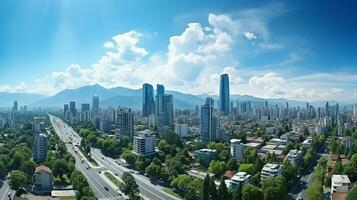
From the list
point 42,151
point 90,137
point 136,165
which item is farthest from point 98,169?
point 90,137

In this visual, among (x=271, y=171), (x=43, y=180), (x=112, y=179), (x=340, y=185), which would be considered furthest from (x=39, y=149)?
(x=340, y=185)

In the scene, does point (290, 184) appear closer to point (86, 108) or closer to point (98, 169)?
point (98, 169)

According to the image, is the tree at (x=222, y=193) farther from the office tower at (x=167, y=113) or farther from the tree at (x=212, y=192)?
the office tower at (x=167, y=113)

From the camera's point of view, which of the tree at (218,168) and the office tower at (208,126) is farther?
the office tower at (208,126)

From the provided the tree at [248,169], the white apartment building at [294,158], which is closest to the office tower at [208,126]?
the white apartment building at [294,158]

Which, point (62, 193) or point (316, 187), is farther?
point (62, 193)

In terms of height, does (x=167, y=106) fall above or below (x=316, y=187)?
above

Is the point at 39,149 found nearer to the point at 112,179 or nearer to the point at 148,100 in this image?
the point at 112,179

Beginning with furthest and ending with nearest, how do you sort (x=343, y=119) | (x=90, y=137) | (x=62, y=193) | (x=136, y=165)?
(x=343, y=119), (x=90, y=137), (x=136, y=165), (x=62, y=193)
